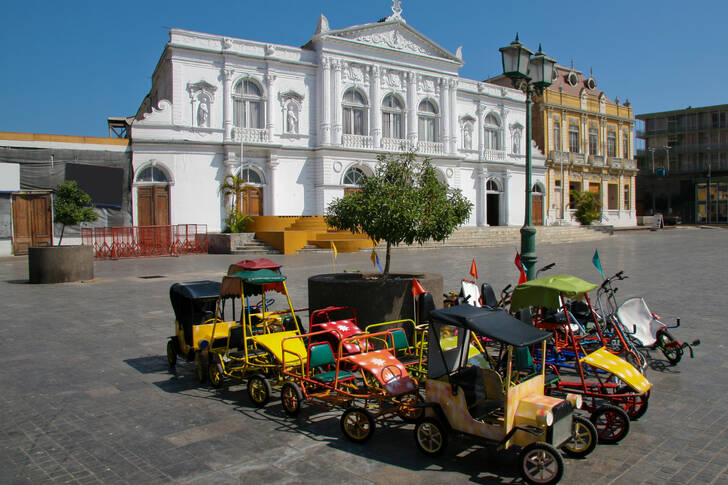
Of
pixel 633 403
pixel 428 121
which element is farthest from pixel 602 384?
pixel 428 121

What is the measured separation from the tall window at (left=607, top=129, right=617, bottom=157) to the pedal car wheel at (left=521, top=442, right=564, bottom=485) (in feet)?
185

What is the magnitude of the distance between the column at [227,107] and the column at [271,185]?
9.06 feet

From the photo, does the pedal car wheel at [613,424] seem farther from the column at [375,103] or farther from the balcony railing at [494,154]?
the balcony railing at [494,154]

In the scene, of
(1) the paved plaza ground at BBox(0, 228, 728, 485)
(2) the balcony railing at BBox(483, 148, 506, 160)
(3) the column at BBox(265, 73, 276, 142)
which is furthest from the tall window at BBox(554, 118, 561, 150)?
(1) the paved plaza ground at BBox(0, 228, 728, 485)

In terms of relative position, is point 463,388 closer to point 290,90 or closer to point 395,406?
point 395,406

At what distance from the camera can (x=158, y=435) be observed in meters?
5.54

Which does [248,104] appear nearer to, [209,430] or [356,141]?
[356,141]

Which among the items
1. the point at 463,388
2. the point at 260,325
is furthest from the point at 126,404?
the point at 463,388

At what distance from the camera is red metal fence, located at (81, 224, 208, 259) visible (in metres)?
26.9

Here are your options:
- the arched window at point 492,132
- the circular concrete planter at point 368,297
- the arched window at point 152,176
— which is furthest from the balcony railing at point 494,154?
the circular concrete planter at point 368,297

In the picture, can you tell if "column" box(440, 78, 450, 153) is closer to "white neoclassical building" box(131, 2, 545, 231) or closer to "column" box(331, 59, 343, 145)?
"white neoclassical building" box(131, 2, 545, 231)

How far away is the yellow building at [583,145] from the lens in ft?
162

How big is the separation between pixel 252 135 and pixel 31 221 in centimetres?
1238

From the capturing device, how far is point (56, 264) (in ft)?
54.5
